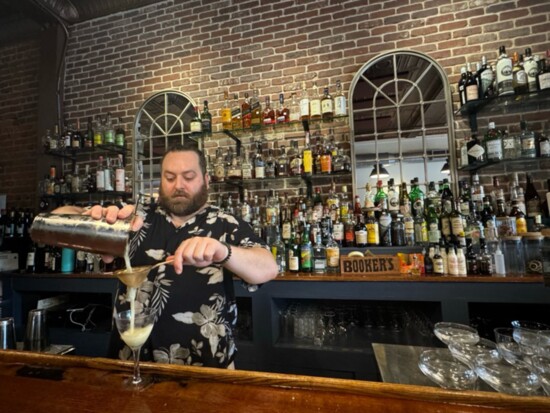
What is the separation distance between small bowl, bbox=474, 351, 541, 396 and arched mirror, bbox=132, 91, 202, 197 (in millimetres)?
3025

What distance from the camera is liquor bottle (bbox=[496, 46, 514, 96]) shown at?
2135mm

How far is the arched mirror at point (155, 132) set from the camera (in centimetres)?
315

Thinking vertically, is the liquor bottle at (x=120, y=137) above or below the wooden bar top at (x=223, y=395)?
above

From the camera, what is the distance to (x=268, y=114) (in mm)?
2666

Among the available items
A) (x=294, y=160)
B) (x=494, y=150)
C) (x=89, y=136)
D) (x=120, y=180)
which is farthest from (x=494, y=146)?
(x=89, y=136)

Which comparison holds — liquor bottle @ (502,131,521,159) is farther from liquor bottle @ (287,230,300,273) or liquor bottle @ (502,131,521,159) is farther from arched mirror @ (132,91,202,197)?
arched mirror @ (132,91,202,197)

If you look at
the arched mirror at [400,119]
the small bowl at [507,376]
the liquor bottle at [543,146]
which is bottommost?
the small bowl at [507,376]

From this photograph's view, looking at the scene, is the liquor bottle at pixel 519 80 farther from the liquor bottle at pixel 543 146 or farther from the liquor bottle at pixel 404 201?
the liquor bottle at pixel 404 201

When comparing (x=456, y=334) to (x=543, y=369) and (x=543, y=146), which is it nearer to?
(x=543, y=369)

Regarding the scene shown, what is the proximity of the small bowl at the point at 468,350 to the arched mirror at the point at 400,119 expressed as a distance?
1.63 m

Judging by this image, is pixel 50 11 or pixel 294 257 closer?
pixel 294 257

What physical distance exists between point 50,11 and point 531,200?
5.14m

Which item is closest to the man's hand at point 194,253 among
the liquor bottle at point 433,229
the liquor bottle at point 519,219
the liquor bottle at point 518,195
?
the liquor bottle at point 433,229

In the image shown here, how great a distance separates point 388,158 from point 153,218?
6.95ft
